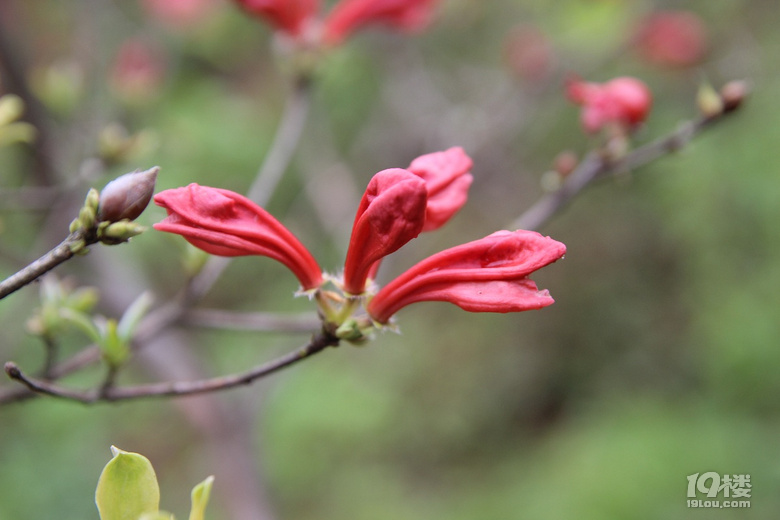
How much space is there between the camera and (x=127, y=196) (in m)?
0.66

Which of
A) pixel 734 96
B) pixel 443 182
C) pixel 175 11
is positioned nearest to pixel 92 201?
pixel 443 182

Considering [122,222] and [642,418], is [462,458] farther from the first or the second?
[122,222]

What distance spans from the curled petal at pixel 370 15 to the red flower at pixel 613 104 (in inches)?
22.1

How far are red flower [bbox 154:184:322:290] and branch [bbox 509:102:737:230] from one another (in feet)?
1.88

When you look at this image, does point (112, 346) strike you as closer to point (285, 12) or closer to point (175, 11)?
point (285, 12)

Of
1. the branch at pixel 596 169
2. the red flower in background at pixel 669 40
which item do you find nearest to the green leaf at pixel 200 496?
the branch at pixel 596 169

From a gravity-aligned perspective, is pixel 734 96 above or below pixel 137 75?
below

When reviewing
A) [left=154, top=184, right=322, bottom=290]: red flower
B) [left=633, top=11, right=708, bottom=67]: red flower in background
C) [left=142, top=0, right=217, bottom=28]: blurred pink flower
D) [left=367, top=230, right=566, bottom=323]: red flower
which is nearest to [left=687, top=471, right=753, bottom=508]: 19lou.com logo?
[left=367, top=230, right=566, bottom=323]: red flower

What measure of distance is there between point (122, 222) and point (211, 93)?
13.9 feet

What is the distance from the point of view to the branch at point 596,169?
130 centimetres

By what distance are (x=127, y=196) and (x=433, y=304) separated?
13.3 feet

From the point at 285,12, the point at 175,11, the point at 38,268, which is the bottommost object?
the point at 38,268

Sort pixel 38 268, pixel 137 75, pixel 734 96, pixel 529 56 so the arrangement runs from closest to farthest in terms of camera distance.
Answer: pixel 38 268, pixel 734 96, pixel 137 75, pixel 529 56

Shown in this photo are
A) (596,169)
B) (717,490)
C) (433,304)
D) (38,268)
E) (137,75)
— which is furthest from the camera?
(433,304)
